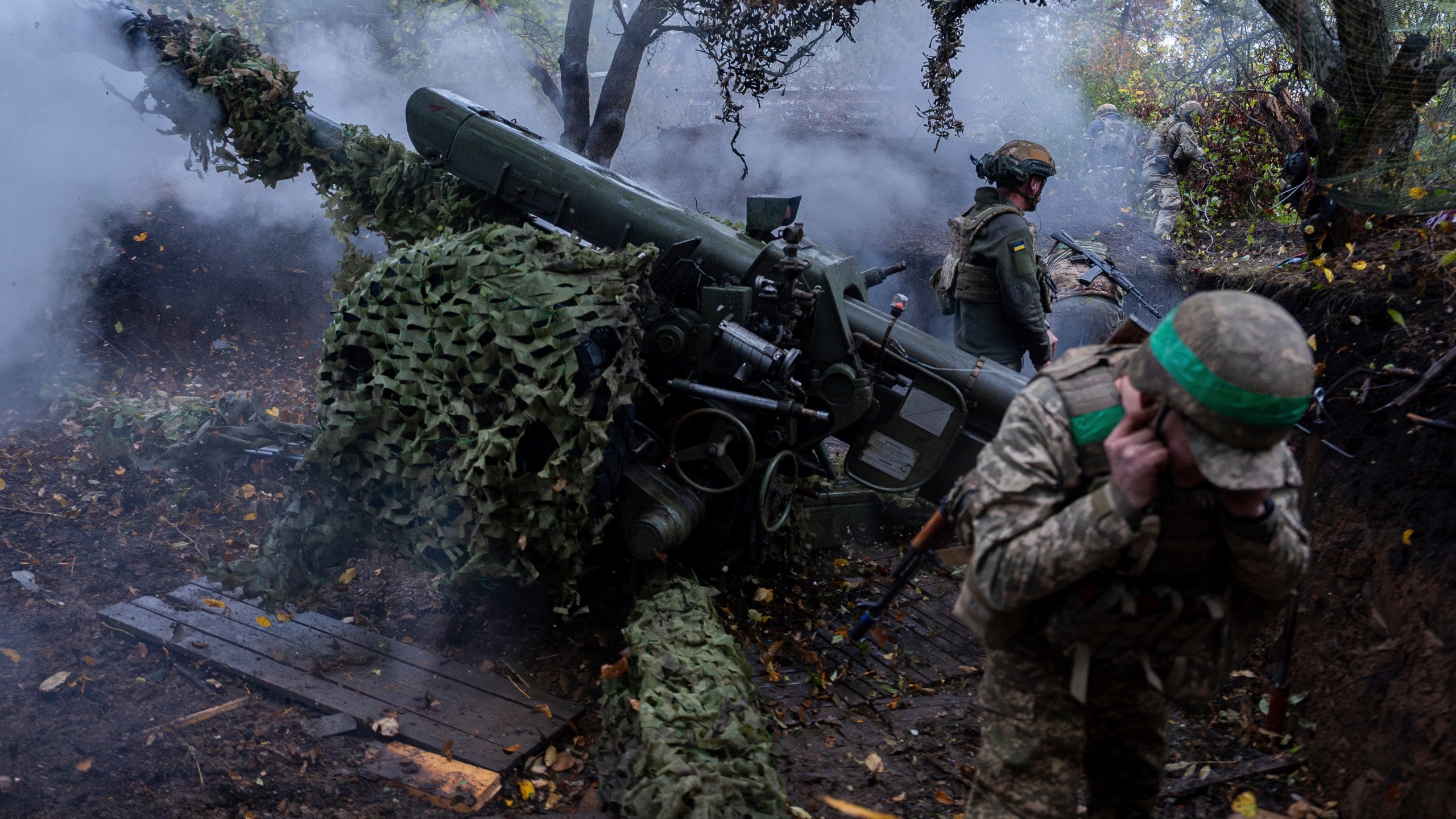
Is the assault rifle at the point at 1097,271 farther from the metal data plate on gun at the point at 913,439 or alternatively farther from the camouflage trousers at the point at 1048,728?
the camouflage trousers at the point at 1048,728

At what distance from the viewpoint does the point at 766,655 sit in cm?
489

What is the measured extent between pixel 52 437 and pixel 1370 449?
29.2 feet

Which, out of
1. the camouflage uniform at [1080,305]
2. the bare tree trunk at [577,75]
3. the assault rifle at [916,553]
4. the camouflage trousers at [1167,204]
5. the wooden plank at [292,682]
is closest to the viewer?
the assault rifle at [916,553]

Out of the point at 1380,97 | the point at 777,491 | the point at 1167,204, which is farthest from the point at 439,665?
the point at 1167,204

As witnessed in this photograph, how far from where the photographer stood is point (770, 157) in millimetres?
14695

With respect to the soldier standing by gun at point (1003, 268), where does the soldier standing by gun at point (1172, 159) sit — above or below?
above

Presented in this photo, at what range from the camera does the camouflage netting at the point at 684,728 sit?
3305 millimetres

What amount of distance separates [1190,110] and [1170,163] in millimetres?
740

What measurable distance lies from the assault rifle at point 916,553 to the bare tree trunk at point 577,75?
6.28m

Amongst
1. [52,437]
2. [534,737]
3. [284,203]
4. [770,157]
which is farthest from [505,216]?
[770,157]

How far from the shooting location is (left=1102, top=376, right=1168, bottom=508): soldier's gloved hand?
2197 millimetres

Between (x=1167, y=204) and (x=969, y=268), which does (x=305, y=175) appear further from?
(x=1167, y=204)

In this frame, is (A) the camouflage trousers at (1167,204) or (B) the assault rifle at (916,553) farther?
(A) the camouflage trousers at (1167,204)

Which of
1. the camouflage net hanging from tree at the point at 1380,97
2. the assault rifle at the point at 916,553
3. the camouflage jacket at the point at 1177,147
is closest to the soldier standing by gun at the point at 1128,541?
the assault rifle at the point at 916,553
